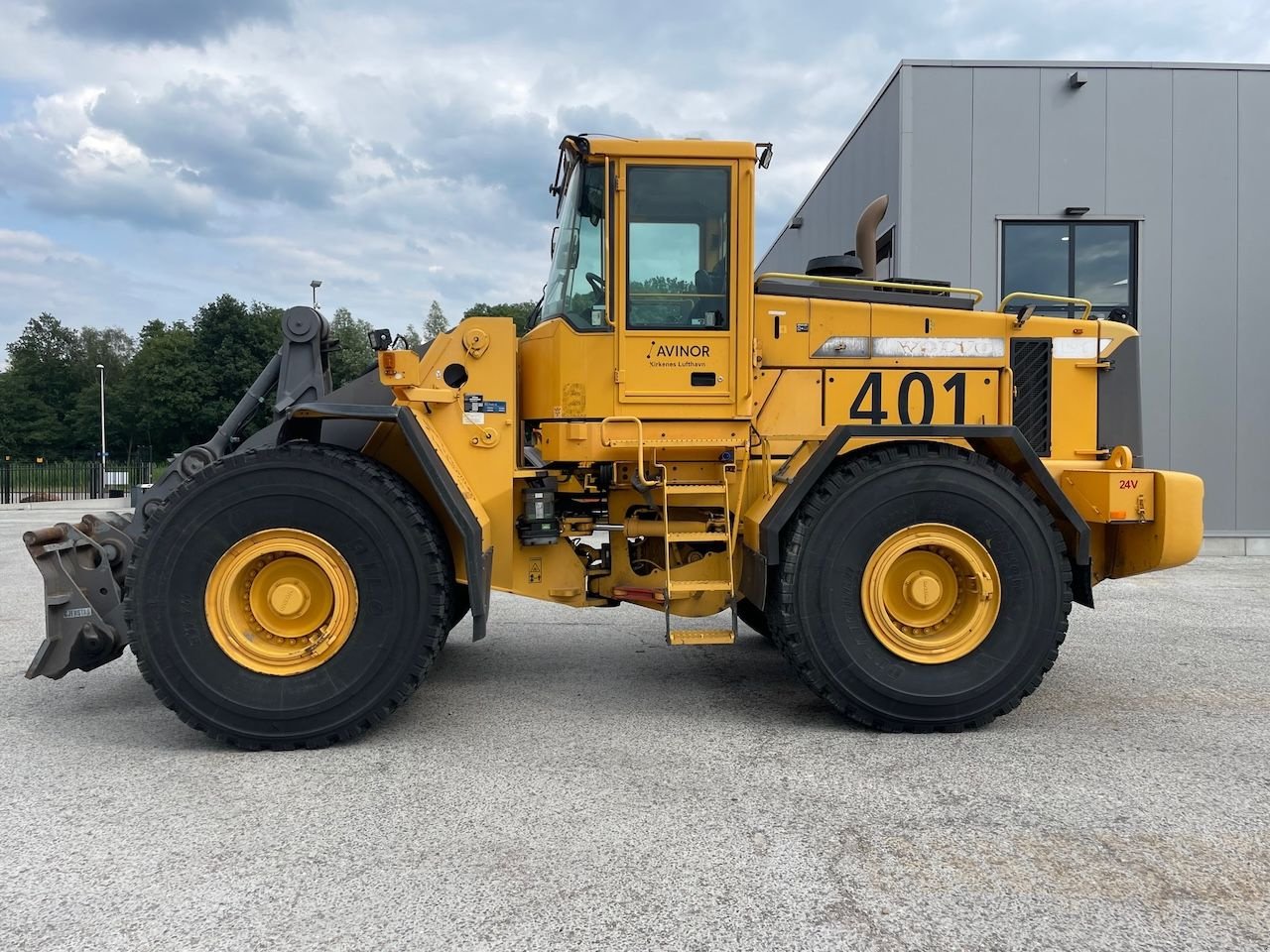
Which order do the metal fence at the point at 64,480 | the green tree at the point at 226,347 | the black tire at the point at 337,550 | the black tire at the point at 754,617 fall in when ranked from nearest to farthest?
the black tire at the point at 337,550 < the black tire at the point at 754,617 < the metal fence at the point at 64,480 < the green tree at the point at 226,347

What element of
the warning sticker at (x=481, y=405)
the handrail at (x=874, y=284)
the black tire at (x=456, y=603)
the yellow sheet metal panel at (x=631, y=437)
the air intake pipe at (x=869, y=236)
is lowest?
the black tire at (x=456, y=603)

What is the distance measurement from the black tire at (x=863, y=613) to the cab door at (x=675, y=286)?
2.94 ft

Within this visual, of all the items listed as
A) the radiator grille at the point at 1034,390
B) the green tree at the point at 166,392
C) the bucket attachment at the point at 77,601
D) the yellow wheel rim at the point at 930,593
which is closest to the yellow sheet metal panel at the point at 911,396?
the radiator grille at the point at 1034,390

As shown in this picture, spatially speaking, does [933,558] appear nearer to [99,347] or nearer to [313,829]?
[313,829]

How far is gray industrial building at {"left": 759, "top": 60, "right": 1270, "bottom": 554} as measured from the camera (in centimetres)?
1077

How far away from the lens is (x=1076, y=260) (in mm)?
11039

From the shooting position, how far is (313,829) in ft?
9.77

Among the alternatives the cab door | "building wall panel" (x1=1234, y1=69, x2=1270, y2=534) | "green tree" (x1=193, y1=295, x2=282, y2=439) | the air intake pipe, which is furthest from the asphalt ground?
"green tree" (x1=193, y1=295, x2=282, y2=439)

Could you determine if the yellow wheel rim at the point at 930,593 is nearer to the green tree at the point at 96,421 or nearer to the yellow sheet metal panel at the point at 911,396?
the yellow sheet metal panel at the point at 911,396

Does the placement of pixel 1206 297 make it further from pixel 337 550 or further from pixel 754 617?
pixel 337 550

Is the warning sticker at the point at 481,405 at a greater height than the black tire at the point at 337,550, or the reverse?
the warning sticker at the point at 481,405

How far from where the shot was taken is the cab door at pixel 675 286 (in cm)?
424

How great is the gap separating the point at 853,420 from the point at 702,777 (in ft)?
6.95

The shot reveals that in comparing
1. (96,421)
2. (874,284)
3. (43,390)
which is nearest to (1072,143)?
(874,284)
